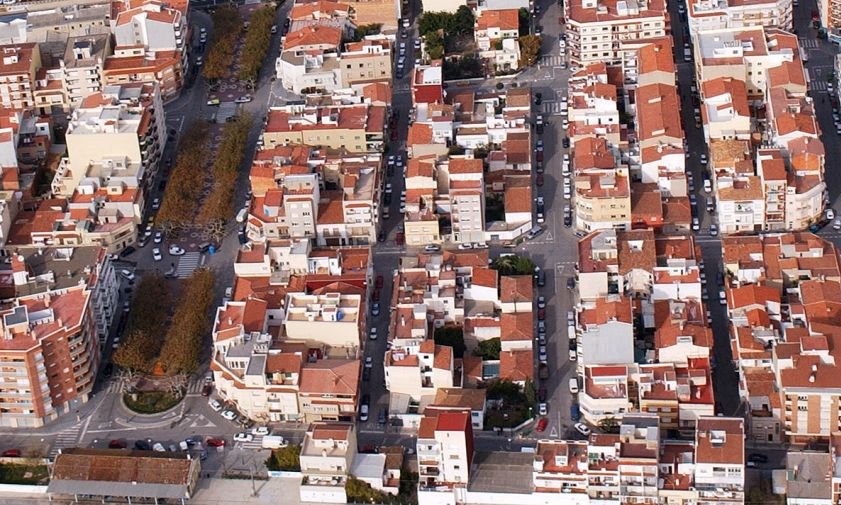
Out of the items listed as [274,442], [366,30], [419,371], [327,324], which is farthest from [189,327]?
[366,30]

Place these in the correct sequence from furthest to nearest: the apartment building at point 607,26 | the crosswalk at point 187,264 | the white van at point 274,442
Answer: the apartment building at point 607,26 → the crosswalk at point 187,264 → the white van at point 274,442

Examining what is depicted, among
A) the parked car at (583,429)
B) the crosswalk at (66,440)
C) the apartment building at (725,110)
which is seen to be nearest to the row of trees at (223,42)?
the apartment building at (725,110)

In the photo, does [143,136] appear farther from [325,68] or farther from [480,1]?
[480,1]

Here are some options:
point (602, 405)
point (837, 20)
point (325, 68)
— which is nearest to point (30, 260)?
point (325, 68)

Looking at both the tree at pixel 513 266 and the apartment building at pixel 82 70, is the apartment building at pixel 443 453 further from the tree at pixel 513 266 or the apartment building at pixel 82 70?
the apartment building at pixel 82 70

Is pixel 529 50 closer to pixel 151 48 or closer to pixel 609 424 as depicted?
pixel 151 48
